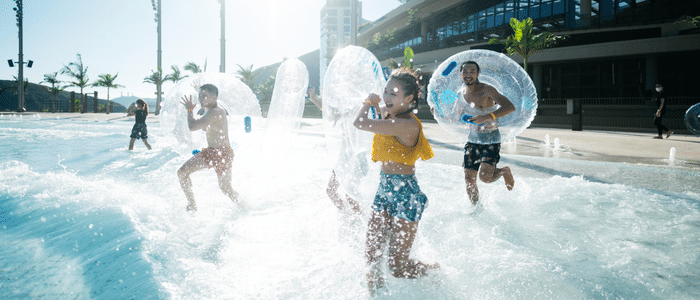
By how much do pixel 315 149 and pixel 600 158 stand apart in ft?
22.8

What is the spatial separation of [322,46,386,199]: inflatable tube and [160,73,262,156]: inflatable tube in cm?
237

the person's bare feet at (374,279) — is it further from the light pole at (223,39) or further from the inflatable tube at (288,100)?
the light pole at (223,39)

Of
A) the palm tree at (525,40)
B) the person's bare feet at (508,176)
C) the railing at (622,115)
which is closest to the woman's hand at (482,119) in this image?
the person's bare feet at (508,176)

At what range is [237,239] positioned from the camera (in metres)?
3.89

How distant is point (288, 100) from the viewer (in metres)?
5.64

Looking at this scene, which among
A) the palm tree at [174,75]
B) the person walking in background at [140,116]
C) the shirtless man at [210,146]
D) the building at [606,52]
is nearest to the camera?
the shirtless man at [210,146]

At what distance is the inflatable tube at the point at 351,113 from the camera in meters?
3.46

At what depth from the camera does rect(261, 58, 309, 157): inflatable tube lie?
5457 mm

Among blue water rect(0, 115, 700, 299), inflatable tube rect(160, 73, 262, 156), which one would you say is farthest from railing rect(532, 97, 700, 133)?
inflatable tube rect(160, 73, 262, 156)

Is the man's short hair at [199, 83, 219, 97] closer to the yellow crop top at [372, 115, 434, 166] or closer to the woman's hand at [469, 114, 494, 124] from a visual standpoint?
the yellow crop top at [372, 115, 434, 166]

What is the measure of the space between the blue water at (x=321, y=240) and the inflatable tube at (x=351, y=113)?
23 centimetres

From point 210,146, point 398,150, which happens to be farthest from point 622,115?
point 398,150

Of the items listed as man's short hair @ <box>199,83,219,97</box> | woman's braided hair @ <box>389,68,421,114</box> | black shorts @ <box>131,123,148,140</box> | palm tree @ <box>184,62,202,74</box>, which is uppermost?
palm tree @ <box>184,62,202,74</box>

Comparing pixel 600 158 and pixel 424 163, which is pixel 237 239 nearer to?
pixel 424 163
